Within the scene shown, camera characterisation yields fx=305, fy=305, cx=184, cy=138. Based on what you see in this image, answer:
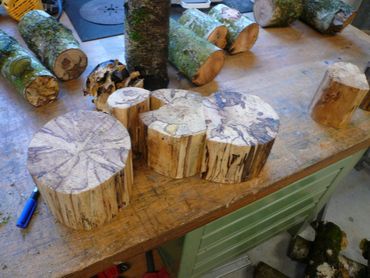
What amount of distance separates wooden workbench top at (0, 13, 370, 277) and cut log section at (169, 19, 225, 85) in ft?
0.15

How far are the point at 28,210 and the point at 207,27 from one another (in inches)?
32.2

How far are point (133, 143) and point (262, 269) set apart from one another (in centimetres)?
91

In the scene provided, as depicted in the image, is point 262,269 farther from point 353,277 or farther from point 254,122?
point 254,122

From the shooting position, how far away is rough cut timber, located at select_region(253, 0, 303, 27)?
124cm

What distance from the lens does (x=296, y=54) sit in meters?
1.19

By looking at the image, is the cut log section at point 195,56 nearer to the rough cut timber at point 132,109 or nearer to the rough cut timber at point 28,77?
the rough cut timber at point 132,109

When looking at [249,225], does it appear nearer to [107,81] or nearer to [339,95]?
[339,95]

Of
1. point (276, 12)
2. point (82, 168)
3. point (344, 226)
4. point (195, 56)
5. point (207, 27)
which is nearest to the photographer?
point (82, 168)

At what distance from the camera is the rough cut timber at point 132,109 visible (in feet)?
2.30

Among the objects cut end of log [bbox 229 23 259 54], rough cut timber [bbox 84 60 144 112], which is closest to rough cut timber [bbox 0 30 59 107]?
rough cut timber [bbox 84 60 144 112]

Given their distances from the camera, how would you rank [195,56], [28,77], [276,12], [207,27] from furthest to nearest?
[276,12], [207,27], [195,56], [28,77]

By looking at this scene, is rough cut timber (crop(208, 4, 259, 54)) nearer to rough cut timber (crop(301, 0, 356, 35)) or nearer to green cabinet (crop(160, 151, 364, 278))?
rough cut timber (crop(301, 0, 356, 35))

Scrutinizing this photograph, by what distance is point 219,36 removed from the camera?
1.11m

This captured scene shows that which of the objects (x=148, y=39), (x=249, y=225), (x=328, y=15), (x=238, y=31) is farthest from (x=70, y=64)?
(x=328, y=15)
